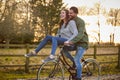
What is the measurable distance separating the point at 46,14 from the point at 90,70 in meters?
44.3

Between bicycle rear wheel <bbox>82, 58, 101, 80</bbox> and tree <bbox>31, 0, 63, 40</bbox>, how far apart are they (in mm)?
42459

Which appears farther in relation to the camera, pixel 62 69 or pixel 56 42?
pixel 62 69

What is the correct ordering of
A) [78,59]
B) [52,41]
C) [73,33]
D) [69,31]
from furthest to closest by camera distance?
1. [78,59]
2. [69,31]
3. [73,33]
4. [52,41]

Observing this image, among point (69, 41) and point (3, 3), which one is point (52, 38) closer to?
point (69, 41)

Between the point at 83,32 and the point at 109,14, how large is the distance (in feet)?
165

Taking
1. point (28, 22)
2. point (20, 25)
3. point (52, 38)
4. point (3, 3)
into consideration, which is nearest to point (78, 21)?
point (52, 38)

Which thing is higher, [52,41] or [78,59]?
[52,41]

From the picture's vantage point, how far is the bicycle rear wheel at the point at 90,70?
7.34 meters

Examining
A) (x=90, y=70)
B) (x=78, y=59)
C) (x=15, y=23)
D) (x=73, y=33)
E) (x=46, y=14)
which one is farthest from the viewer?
(x=46, y=14)

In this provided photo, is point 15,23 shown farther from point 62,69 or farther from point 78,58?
point 62,69

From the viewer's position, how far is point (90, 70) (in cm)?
763

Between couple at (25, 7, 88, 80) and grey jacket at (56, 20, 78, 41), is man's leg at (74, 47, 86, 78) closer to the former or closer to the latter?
couple at (25, 7, 88, 80)

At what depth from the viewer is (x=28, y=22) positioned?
1945 inches

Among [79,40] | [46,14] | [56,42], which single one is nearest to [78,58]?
[79,40]
